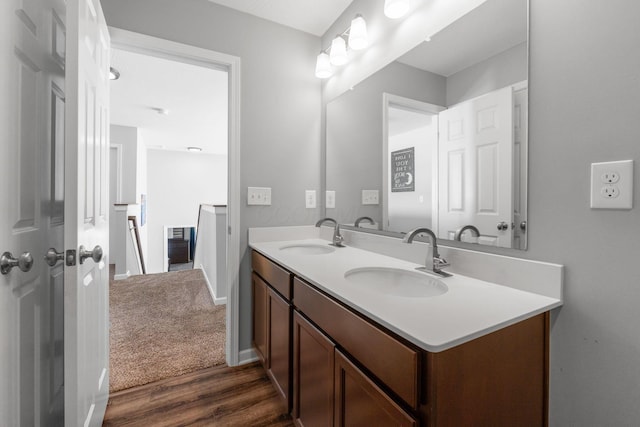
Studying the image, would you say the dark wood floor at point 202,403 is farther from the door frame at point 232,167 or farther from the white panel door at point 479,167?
the white panel door at point 479,167

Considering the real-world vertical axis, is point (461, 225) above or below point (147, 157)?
below

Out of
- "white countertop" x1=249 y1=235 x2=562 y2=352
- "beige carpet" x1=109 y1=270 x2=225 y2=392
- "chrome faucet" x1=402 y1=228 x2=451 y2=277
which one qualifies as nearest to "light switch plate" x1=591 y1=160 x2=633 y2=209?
"white countertop" x1=249 y1=235 x2=562 y2=352

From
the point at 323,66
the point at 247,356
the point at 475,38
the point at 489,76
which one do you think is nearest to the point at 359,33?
the point at 323,66

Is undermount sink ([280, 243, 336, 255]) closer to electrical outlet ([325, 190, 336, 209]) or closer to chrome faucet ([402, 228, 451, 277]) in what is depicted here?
electrical outlet ([325, 190, 336, 209])

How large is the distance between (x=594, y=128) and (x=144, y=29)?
209cm

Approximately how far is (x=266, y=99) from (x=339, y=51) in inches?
22.1

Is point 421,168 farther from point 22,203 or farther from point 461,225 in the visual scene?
point 22,203

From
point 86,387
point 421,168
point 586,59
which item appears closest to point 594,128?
point 586,59

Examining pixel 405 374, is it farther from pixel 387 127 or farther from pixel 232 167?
pixel 232 167

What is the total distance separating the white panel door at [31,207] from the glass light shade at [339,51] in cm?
133

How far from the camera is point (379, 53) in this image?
5.32 ft

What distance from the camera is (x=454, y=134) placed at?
1218 mm

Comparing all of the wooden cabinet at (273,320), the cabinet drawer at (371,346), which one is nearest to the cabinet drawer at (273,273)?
the wooden cabinet at (273,320)

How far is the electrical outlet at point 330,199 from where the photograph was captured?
6.75 ft
